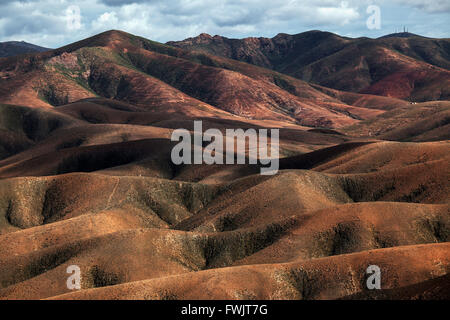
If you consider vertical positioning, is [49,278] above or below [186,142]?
below

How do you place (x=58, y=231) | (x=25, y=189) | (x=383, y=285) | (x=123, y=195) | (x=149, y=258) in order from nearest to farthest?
(x=383, y=285), (x=149, y=258), (x=58, y=231), (x=123, y=195), (x=25, y=189)

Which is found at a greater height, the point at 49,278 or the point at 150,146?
the point at 150,146

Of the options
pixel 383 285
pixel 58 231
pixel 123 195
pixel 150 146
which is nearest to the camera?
pixel 383 285

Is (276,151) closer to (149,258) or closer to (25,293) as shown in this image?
(149,258)

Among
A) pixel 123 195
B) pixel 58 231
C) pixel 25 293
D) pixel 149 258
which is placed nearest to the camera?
pixel 25 293

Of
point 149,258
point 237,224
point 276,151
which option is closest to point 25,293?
point 149,258

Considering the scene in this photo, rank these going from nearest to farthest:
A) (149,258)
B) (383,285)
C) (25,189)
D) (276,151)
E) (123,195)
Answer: (383,285), (149,258), (123,195), (25,189), (276,151)
